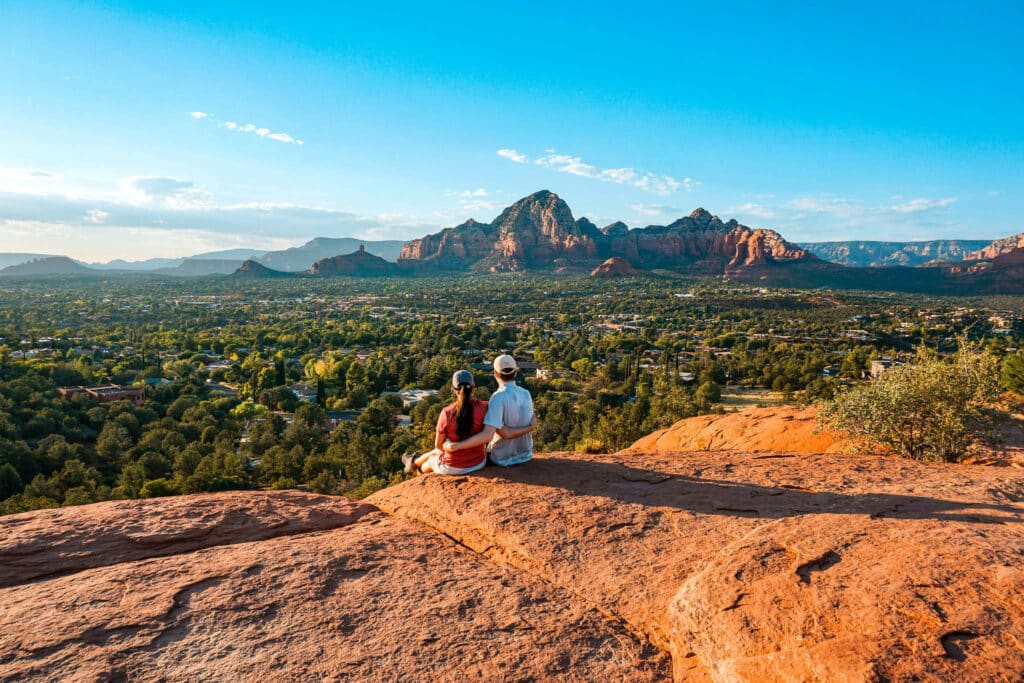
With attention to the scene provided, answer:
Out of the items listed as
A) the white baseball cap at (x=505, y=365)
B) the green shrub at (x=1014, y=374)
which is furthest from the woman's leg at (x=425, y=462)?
the green shrub at (x=1014, y=374)

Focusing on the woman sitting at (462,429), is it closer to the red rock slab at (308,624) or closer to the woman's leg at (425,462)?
the woman's leg at (425,462)

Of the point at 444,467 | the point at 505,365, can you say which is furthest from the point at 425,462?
the point at 505,365

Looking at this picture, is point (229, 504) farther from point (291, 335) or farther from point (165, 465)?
point (291, 335)

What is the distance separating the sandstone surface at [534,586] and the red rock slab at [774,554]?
2 cm

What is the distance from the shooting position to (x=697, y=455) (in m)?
7.87

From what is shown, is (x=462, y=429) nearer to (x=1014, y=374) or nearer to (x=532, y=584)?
(x=532, y=584)

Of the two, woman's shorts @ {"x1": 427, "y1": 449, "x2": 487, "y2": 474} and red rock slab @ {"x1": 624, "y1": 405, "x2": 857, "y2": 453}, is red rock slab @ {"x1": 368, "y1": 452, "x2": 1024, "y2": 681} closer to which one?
woman's shorts @ {"x1": 427, "y1": 449, "x2": 487, "y2": 474}

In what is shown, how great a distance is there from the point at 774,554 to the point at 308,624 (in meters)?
3.34

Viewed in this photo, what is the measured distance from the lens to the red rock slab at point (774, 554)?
10.3 feet

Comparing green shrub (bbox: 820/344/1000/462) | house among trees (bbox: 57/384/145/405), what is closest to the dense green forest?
house among trees (bbox: 57/384/145/405)

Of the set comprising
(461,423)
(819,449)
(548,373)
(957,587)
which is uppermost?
(461,423)

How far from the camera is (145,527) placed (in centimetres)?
495

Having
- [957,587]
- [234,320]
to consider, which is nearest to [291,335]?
[234,320]

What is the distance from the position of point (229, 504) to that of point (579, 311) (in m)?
104
